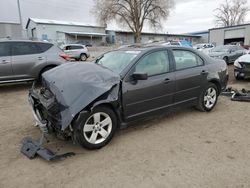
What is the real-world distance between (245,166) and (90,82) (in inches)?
96.5

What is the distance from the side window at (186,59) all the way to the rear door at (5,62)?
5361mm

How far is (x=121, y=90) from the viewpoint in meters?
3.81

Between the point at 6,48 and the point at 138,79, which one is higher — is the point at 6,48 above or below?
above

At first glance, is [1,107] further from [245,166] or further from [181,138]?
[245,166]

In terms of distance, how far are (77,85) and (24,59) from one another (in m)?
4.90

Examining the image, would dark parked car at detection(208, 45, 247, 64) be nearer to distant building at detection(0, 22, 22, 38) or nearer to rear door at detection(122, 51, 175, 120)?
rear door at detection(122, 51, 175, 120)

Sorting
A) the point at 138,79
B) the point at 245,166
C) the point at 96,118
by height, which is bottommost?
the point at 245,166

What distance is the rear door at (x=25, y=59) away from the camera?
7508 millimetres

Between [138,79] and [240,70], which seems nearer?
[138,79]

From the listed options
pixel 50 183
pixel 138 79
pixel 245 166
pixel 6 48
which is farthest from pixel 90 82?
pixel 6 48

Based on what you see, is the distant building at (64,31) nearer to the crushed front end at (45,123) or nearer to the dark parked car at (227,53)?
the dark parked car at (227,53)

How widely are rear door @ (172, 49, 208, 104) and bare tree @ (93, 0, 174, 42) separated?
42.0 metres

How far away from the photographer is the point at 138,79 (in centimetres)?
388

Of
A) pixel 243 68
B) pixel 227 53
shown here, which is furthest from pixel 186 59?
pixel 227 53
